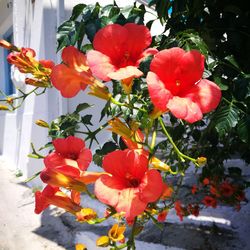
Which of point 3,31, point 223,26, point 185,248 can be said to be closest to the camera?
point 223,26

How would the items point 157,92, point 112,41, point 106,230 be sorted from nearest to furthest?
point 157,92
point 112,41
point 106,230

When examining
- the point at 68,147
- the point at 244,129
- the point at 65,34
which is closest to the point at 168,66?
the point at 68,147

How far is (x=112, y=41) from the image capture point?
712 millimetres

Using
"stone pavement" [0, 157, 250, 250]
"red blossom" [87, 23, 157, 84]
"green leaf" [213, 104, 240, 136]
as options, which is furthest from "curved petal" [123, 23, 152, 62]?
"stone pavement" [0, 157, 250, 250]

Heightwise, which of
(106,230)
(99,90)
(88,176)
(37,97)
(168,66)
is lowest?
(106,230)

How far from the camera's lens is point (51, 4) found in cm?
390

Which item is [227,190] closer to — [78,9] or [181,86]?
[78,9]

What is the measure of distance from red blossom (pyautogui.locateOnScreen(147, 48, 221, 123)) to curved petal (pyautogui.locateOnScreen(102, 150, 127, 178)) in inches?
5.2

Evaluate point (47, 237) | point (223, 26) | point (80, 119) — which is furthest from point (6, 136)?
point (223, 26)

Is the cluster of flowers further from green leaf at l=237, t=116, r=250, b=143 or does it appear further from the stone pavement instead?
the stone pavement

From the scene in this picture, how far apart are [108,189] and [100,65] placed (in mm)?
259

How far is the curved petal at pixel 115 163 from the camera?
0.66 metres

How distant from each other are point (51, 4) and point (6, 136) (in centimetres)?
338

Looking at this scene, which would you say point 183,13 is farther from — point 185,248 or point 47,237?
point 47,237
